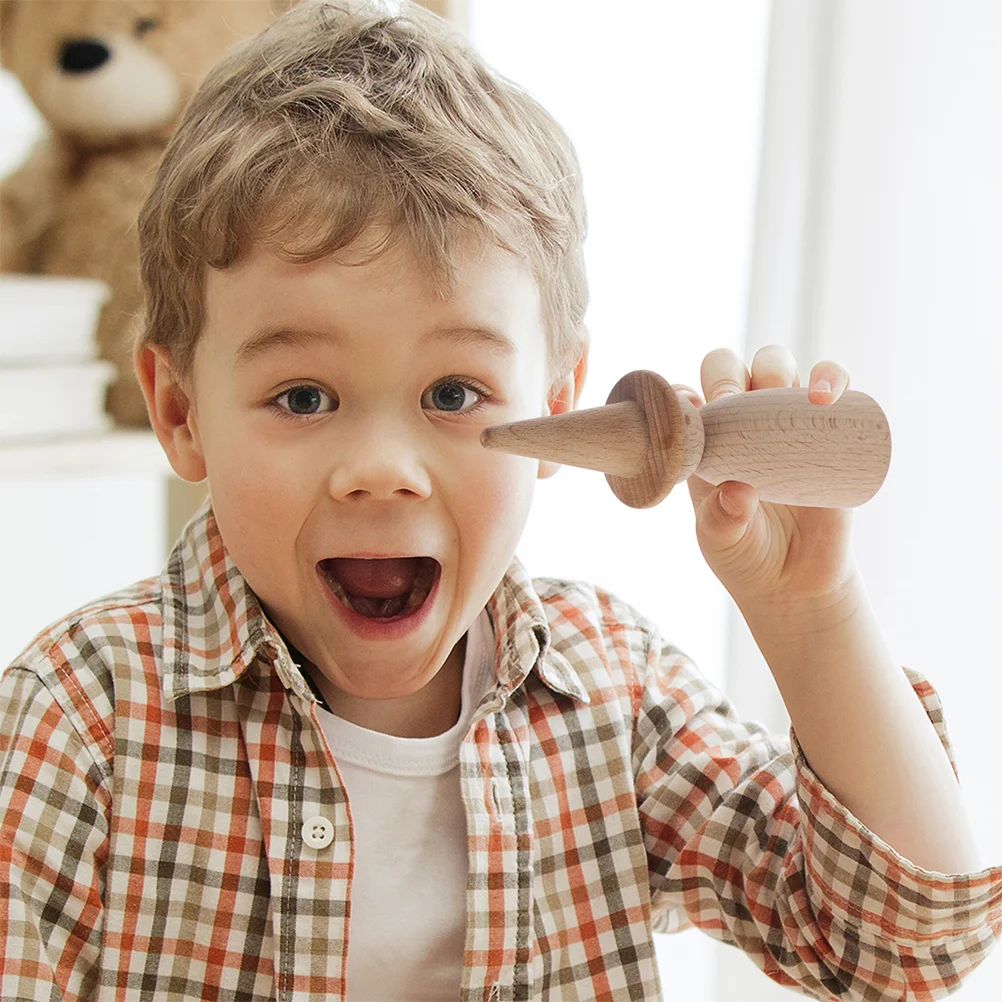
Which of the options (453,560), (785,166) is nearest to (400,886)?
(453,560)

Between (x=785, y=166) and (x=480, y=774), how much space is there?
2.02ft

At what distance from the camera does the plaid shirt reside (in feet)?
2.51

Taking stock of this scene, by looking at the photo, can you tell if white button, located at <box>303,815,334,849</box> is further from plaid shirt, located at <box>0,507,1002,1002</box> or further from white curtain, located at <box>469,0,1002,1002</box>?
white curtain, located at <box>469,0,1002,1002</box>

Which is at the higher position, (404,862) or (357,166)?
(357,166)

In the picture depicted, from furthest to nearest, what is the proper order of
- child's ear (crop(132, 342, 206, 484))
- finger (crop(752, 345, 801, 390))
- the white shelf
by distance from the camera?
the white shelf → child's ear (crop(132, 342, 206, 484)) → finger (crop(752, 345, 801, 390))

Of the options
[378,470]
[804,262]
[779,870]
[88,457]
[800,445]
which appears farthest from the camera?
[88,457]

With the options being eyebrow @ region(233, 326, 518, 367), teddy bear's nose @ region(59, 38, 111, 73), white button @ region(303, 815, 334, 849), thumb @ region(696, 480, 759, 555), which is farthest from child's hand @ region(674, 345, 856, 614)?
teddy bear's nose @ region(59, 38, 111, 73)

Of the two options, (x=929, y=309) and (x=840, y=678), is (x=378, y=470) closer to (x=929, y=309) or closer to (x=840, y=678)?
(x=840, y=678)

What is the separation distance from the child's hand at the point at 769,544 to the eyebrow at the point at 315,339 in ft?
0.36

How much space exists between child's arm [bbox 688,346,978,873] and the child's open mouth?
0.52ft

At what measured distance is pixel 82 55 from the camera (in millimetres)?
1414

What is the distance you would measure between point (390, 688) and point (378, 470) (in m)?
0.14

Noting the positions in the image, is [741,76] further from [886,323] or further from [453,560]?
[453,560]

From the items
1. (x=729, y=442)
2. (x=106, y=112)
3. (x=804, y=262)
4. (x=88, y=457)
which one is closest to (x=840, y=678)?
(x=729, y=442)
